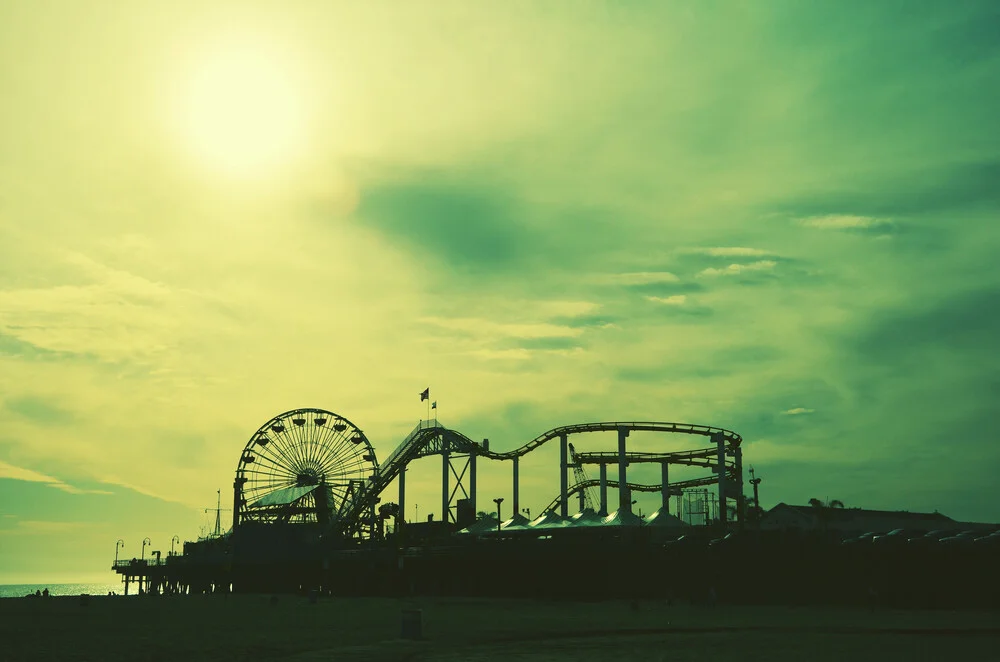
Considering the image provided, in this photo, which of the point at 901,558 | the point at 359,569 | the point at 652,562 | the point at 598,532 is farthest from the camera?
the point at 359,569

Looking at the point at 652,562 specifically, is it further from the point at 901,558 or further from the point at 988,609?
the point at 988,609

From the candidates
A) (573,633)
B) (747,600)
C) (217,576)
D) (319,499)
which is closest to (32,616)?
(573,633)

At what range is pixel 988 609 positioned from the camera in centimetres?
4472

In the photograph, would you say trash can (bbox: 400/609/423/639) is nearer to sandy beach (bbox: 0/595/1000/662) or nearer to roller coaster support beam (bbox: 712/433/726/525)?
sandy beach (bbox: 0/595/1000/662)

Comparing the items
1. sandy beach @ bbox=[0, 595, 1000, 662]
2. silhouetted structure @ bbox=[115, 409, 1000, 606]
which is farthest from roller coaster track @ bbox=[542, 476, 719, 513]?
sandy beach @ bbox=[0, 595, 1000, 662]

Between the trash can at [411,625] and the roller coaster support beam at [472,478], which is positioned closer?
the trash can at [411,625]

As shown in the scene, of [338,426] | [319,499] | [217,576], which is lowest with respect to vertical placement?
[217,576]

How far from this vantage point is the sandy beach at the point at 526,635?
23.2 m

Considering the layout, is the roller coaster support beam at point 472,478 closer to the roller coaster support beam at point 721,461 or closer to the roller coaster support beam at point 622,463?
the roller coaster support beam at point 622,463

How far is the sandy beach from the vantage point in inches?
913

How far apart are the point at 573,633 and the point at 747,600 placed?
27.4 metres

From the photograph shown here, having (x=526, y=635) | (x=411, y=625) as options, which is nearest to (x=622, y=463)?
(x=526, y=635)

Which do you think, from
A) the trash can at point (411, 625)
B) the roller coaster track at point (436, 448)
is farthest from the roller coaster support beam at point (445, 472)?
the trash can at point (411, 625)

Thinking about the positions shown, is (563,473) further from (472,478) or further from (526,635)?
(526,635)
